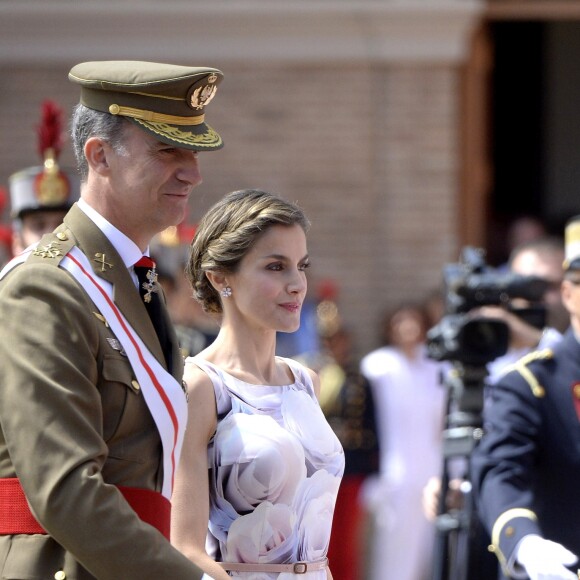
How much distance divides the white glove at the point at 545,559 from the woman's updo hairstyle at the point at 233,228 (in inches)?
44.7

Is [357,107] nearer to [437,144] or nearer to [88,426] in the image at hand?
[437,144]

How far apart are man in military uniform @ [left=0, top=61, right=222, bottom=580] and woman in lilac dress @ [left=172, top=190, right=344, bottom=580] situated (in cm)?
43

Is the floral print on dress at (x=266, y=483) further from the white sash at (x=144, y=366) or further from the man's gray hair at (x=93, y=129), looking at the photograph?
the man's gray hair at (x=93, y=129)

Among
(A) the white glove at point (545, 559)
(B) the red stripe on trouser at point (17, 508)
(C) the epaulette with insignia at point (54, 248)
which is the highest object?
(C) the epaulette with insignia at point (54, 248)

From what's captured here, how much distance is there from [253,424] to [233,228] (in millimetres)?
475

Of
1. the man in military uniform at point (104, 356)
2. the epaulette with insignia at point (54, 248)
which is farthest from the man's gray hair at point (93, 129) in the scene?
the epaulette with insignia at point (54, 248)

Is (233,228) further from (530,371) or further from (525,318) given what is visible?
(525,318)

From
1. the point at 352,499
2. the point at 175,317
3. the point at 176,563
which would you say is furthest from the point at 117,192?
the point at 352,499

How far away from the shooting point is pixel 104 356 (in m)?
2.53

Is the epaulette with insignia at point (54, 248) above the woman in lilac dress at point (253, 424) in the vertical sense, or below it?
above

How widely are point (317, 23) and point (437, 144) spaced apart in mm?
1078

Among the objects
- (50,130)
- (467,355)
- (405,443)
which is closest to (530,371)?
(467,355)

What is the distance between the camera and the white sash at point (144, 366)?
101 inches

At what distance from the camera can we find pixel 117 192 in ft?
8.81
